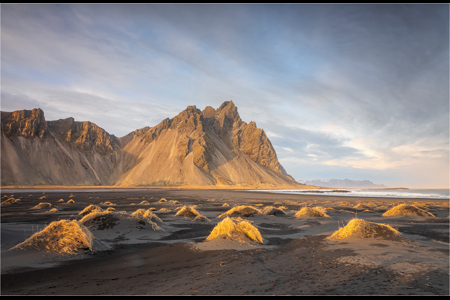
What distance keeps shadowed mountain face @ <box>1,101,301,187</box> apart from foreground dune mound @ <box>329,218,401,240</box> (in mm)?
105563

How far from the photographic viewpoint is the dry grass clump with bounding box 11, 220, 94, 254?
891 centimetres

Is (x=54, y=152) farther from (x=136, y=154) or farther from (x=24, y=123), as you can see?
(x=136, y=154)

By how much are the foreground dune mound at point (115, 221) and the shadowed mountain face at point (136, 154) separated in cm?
10206

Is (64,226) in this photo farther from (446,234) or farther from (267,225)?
(446,234)

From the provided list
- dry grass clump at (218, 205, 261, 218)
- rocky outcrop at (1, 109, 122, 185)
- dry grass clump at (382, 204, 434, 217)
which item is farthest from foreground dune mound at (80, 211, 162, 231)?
rocky outcrop at (1, 109, 122, 185)

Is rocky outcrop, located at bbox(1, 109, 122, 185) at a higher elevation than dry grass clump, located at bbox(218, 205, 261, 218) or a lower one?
higher

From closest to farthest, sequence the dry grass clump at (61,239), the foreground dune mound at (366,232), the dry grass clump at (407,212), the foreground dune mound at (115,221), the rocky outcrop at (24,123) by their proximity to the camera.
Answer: the dry grass clump at (61,239), the foreground dune mound at (366,232), the foreground dune mound at (115,221), the dry grass clump at (407,212), the rocky outcrop at (24,123)

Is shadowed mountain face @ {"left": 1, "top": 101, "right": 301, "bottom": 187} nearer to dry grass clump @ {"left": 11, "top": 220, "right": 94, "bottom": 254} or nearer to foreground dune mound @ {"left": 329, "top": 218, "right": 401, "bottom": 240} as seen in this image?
foreground dune mound @ {"left": 329, "top": 218, "right": 401, "bottom": 240}

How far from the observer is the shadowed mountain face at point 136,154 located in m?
106

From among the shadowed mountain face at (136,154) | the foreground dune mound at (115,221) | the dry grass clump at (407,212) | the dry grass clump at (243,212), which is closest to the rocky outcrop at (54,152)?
the shadowed mountain face at (136,154)

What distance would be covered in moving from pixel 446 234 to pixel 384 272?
953cm

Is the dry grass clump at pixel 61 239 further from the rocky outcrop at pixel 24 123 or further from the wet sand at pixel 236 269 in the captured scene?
the rocky outcrop at pixel 24 123

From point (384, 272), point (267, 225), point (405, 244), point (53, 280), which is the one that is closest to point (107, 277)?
point (53, 280)

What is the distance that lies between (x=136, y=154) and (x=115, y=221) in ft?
446
